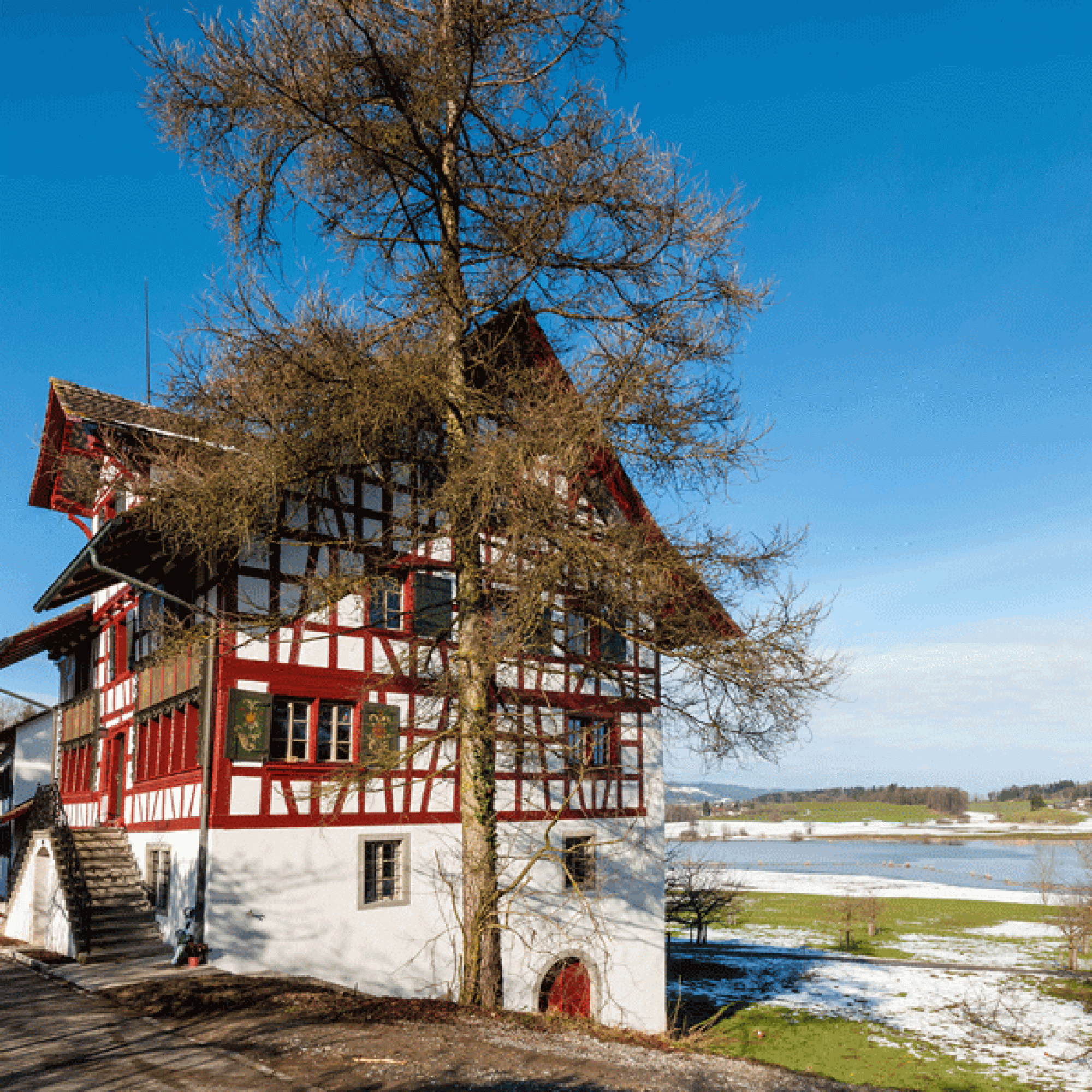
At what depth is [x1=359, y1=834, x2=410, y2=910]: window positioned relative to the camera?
48.0 ft

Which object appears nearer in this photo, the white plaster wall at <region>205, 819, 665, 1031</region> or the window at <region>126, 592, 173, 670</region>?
the white plaster wall at <region>205, 819, 665, 1031</region>

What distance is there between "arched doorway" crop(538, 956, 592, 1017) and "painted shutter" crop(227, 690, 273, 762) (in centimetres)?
675

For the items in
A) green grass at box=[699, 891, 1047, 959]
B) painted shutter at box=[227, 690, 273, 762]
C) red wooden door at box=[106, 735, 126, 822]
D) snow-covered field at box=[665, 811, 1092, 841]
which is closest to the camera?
painted shutter at box=[227, 690, 273, 762]

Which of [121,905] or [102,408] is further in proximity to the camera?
[102,408]

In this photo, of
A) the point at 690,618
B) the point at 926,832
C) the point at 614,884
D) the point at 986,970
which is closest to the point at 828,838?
the point at 926,832

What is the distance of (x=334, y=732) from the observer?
14664 millimetres

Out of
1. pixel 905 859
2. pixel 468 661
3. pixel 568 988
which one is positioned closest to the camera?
pixel 468 661

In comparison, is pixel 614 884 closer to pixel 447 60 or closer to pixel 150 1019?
pixel 150 1019

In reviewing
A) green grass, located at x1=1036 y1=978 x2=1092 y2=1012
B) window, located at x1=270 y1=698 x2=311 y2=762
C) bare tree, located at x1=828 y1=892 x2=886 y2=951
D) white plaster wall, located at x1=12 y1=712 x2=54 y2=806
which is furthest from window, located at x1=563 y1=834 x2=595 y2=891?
bare tree, located at x1=828 y1=892 x2=886 y2=951

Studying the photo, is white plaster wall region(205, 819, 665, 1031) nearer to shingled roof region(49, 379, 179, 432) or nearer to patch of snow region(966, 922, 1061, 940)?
shingled roof region(49, 379, 179, 432)

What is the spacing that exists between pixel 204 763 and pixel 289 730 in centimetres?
135

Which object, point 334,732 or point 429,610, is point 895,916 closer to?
point 429,610

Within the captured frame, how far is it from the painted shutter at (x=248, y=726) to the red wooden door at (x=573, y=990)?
6936 mm

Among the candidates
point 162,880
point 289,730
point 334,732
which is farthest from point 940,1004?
point 162,880
